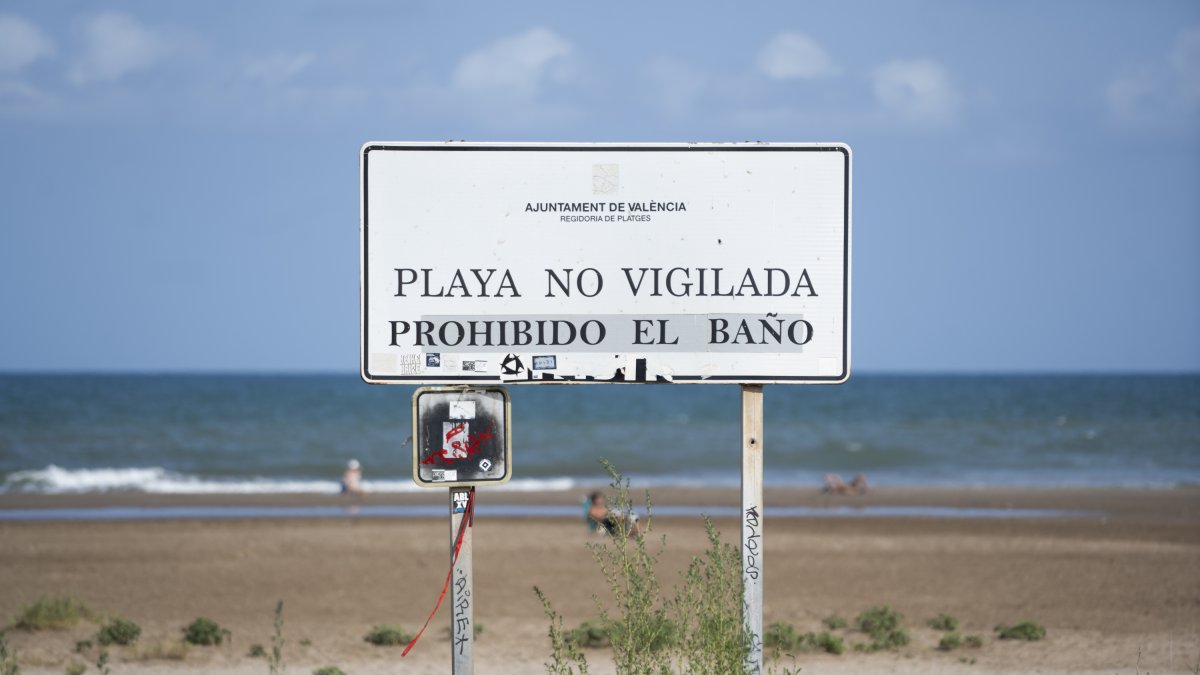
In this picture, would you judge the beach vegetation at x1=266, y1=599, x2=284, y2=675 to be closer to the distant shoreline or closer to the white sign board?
the white sign board

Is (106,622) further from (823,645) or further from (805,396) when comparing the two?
(805,396)

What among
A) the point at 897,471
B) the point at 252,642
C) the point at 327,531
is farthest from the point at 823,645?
the point at 897,471

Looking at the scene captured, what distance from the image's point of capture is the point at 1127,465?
3244 cm

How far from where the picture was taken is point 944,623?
31.7ft

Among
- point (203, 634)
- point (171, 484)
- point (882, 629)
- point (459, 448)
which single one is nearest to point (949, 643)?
point (882, 629)

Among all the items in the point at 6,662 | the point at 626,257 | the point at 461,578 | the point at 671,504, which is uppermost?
the point at 626,257

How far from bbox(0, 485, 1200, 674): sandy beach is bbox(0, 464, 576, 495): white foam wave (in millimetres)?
6868

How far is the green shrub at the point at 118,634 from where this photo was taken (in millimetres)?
8852

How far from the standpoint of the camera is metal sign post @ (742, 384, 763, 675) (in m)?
4.84

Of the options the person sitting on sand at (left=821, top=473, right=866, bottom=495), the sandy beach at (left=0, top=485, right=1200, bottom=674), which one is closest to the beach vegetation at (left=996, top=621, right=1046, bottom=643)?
the sandy beach at (left=0, top=485, right=1200, bottom=674)

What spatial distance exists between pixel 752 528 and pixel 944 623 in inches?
215

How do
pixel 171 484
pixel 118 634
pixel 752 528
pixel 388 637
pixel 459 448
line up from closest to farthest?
pixel 459 448
pixel 752 528
pixel 118 634
pixel 388 637
pixel 171 484

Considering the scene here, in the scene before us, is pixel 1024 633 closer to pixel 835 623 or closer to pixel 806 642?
pixel 835 623

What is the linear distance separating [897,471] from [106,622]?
24.7m
